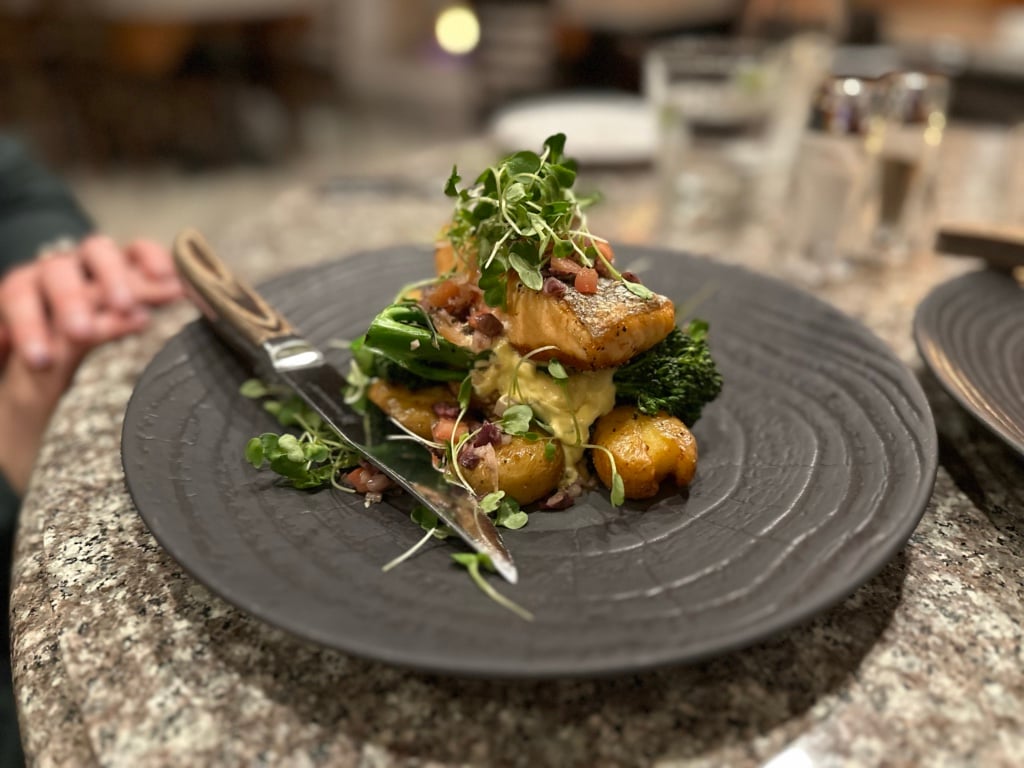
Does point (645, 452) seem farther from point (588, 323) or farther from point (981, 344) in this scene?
point (981, 344)

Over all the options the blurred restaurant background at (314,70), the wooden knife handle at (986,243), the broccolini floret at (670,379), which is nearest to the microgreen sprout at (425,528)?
the broccolini floret at (670,379)

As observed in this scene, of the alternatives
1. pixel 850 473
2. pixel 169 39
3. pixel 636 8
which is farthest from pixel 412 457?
pixel 169 39

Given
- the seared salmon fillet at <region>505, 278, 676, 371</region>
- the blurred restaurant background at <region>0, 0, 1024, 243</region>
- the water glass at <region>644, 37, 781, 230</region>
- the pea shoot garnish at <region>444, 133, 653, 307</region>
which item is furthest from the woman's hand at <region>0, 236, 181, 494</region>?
the blurred restaurant background at <region>0, 0, 1024, 243</region>

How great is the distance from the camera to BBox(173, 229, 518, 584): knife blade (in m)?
1.04

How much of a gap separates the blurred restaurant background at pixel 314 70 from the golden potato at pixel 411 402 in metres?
3.48

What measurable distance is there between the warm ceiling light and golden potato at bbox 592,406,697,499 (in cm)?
616

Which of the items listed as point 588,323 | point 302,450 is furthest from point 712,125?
point 302,450

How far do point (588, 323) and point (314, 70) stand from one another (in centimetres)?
869

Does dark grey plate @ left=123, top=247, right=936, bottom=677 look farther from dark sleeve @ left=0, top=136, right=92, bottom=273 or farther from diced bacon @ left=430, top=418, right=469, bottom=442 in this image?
dark sleeve @ left=0, top=136, right=92, bottom=273

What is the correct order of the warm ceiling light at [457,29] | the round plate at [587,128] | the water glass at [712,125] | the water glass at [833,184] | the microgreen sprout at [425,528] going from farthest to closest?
the warm ceiling light at [457,29] → the round plate at [587,128] → the water glass at [712,125] → the water glass at [833,184] → the microgreen sprout at [425,528]

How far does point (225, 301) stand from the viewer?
139cm

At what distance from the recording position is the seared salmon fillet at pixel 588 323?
1.12 meters

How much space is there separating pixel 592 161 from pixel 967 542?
2.12m

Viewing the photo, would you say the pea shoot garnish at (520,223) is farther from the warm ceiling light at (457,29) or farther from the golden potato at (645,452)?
the warm ceiling light at (457,29)
